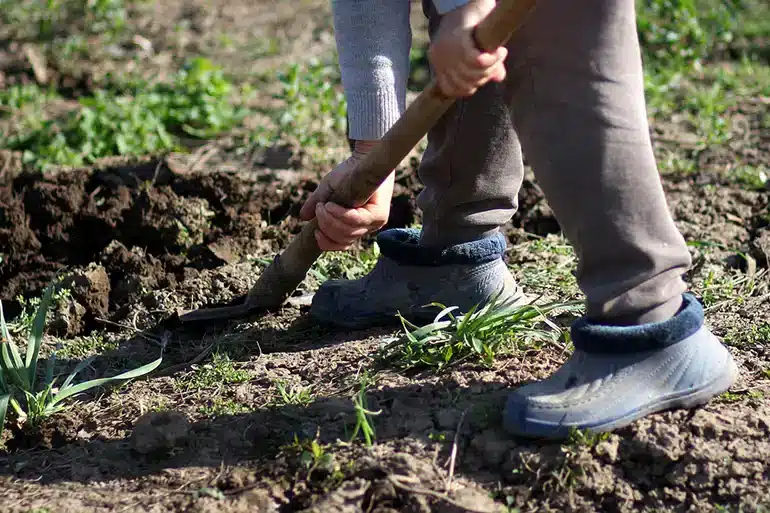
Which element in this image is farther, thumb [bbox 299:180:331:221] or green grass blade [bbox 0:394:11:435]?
thumb [bbox 299:180:331:221]

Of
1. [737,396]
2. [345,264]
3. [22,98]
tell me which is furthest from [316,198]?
[22,98]

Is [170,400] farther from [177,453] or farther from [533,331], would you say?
[533,331]

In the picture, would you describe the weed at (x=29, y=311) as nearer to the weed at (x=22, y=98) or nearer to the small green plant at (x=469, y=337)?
the small green plant at (x=469, y=337)

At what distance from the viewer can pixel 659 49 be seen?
232 inches

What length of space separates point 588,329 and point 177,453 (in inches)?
41.4

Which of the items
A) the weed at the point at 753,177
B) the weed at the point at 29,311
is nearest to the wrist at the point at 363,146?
the weed at the point at 29,311

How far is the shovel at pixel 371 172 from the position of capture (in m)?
2.03

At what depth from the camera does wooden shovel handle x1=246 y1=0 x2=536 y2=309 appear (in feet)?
6.64

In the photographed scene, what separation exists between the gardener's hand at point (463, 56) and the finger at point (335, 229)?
589mm

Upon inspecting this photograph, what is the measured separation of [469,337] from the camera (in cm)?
254

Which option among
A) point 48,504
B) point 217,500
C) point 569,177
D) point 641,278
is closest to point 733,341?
point 641,278

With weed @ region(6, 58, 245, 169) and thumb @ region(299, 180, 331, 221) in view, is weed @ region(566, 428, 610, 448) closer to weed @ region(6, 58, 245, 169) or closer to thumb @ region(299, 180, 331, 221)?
thumb @ region(299, 180, 331, 221)

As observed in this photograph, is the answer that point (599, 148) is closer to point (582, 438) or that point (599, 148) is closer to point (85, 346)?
point (582, 438)

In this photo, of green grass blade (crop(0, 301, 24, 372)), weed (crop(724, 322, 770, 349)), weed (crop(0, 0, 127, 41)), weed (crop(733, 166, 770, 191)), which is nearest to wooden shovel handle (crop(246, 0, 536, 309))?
green grass blade (crop(0, 301, 24, 372))
